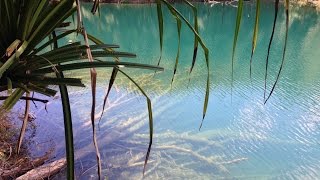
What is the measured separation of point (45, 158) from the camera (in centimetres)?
370

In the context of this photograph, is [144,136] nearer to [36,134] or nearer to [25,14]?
[36,134]

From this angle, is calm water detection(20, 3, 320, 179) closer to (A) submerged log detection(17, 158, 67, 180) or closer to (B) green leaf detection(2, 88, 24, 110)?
(A) submerged log detection(17, 158, 67, 180)

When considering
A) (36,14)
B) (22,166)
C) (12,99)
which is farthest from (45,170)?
(36,14)

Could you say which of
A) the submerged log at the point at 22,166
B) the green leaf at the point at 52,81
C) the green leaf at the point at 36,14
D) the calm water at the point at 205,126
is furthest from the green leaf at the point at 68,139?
the submerged log at the point at 22,166

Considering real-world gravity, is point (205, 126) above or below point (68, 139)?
below

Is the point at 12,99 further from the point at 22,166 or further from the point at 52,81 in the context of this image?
the point at 22,166

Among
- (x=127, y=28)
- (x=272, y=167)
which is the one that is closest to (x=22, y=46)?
(x=272, y=167)

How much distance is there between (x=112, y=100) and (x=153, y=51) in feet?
13.1

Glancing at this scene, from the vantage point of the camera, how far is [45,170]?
3396mm

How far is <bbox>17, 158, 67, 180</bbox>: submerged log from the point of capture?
322 cm

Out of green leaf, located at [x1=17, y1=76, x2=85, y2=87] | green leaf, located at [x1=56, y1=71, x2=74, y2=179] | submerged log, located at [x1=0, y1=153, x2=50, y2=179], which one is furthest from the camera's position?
submerged log, located at [x1=0, y1=153, x2=50, y2=179]

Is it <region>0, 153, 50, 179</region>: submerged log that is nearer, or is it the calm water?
<region>0, 153, 50, 179</region>: submerged log

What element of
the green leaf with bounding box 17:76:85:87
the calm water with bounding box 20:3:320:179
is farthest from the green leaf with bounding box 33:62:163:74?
the calm water with bounding box 20:3:320:179

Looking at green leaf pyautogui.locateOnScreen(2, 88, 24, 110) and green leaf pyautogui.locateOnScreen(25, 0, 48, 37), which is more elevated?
green leaf pyautogui.locateOnScreen(25, 0, 48, 37)
